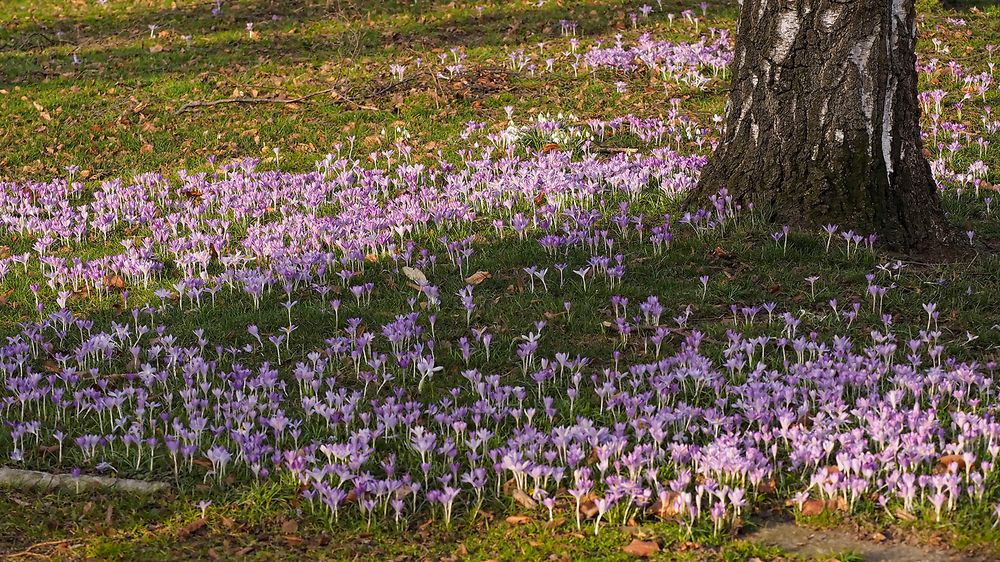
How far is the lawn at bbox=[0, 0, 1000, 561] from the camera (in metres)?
4.65

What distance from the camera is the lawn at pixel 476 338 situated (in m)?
4.65

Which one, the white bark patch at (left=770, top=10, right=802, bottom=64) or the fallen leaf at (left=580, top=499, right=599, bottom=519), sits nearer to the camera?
the fallen leaf at (left=580, top=499, right=599, bottom=519)

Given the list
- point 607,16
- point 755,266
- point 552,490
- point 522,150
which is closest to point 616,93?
point 522,150

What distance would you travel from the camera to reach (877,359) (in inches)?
231

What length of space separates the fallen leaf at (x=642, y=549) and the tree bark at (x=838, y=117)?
165 inches

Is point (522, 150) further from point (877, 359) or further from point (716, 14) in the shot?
point (716, 14)

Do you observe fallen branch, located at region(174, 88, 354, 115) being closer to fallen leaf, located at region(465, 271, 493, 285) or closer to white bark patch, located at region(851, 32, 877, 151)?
fallen leaf, located at region(465, 271, 493, 285)

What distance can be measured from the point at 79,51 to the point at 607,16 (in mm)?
9661

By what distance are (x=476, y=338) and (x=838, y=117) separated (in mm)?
3294

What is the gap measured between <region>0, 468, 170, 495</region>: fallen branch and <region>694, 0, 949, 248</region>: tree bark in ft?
16.7

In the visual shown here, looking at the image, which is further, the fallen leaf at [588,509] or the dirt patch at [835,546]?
the fallen leaf at [588,509]

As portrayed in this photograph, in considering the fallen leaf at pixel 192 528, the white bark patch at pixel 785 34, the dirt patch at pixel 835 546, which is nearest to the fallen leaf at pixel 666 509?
the dirt patch at pixel 835 546

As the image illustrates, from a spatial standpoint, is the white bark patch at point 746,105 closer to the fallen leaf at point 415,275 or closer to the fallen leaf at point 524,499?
the fallen leaf at point 415,275

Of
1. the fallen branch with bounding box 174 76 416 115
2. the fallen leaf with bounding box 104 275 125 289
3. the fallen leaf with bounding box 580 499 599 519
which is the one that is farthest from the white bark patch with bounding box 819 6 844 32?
the fallen branch with bounding box 174 76 416 115
